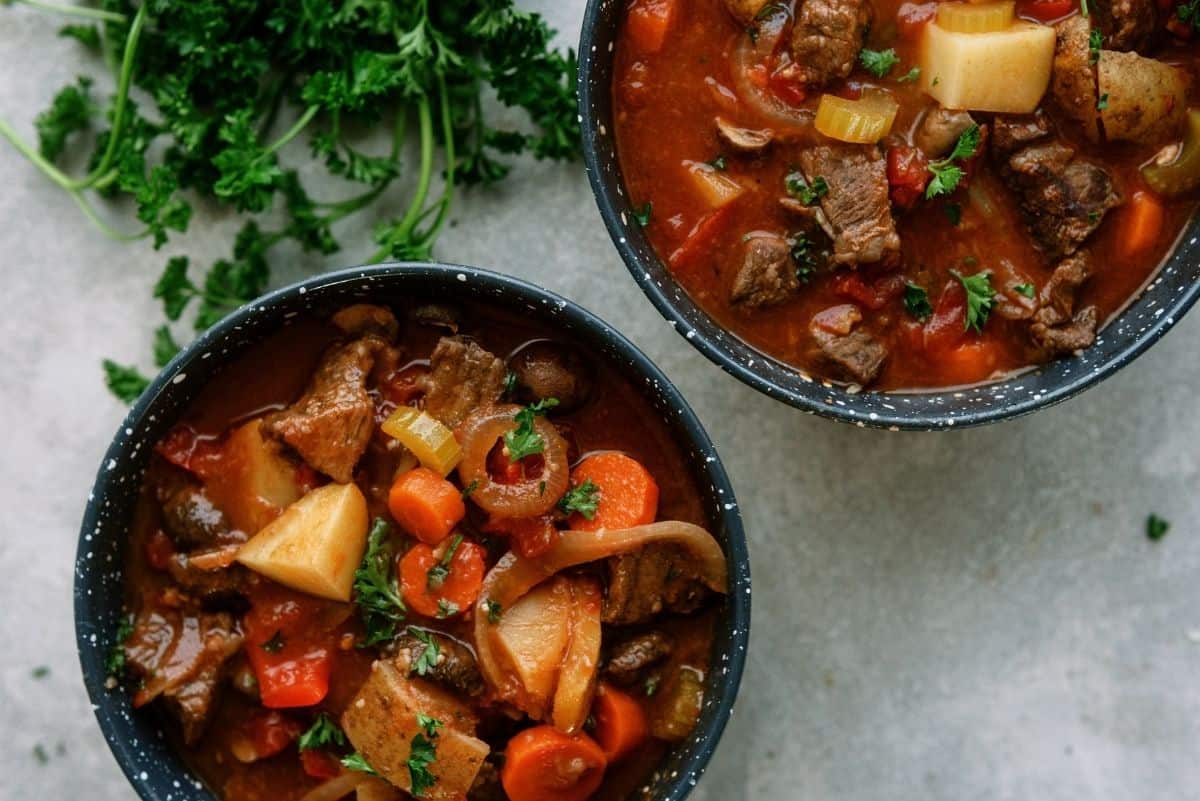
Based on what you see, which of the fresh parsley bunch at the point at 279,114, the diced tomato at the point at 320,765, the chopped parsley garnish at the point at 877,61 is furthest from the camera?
the fresh parsley bunch at the point at 279,114

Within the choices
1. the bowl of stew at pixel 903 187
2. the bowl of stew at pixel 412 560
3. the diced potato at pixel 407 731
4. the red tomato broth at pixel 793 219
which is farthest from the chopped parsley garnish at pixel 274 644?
the red tomato broth at pixel 793 219

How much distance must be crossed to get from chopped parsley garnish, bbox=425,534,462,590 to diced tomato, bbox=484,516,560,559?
119 mm

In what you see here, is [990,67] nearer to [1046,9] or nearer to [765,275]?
[1046,9]

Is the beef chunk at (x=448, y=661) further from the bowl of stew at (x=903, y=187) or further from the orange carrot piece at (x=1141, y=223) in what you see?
the orange carrot piece at (x=1141, y=223)

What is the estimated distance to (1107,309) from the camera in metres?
3.56

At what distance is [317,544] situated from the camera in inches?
130

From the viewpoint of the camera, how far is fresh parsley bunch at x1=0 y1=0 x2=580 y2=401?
3.86m

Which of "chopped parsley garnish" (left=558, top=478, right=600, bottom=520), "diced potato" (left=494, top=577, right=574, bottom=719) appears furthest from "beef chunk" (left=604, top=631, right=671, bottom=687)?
"chopped parsley garnish" (left=558, top=478, right=600, bottom=520)

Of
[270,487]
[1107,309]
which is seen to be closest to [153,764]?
[270,487]

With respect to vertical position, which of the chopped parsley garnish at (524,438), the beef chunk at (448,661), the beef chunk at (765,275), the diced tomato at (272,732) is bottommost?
the diced tomato at (272,732)

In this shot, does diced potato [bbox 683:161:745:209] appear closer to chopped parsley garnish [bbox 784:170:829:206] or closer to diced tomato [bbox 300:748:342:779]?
chopped parsley garnish [bbox 784:170:829:206]

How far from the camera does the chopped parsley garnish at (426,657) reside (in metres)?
3.29

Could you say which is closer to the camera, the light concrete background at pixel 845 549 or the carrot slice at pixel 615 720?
the carrot slice at pixel 615 720

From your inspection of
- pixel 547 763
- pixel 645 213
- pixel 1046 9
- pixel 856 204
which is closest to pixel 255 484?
pixel 547 763
